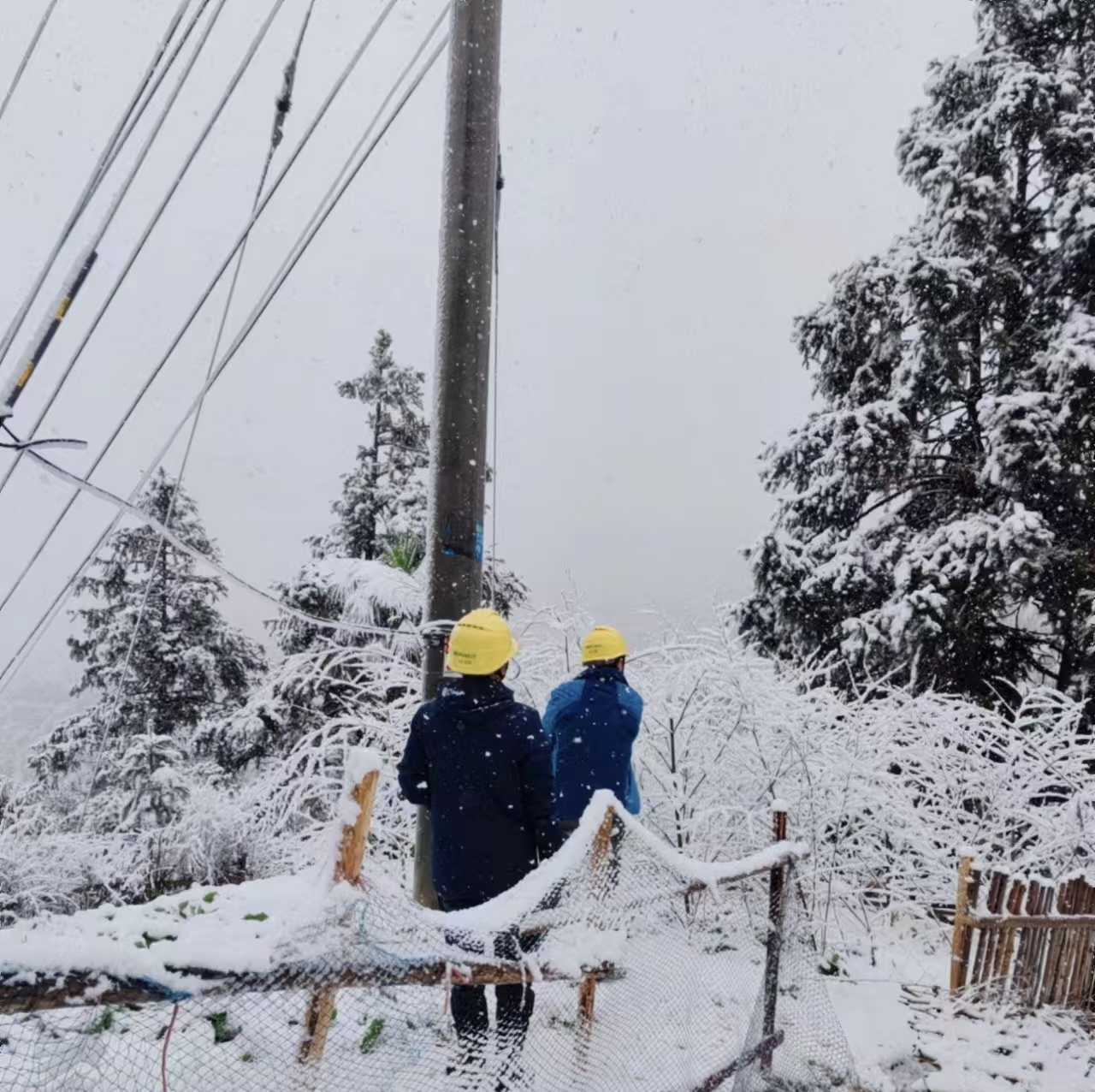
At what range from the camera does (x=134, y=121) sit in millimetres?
4633

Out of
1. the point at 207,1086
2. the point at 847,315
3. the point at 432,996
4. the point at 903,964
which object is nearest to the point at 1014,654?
the point at 847,315

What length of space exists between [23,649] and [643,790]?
466cm

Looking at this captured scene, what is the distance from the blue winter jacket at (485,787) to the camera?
301cm

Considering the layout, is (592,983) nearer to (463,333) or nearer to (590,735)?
(590,735)

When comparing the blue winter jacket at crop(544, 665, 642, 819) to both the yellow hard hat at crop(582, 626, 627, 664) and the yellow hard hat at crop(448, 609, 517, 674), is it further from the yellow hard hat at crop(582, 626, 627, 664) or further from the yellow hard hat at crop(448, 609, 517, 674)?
the yellow hard hat at crop(448, 609, 517, 674)

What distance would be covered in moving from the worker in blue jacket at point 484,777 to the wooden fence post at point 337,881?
38.4 inches

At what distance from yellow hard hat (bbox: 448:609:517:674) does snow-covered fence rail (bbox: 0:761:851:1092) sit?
61cm

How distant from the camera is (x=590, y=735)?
4156 millimetres

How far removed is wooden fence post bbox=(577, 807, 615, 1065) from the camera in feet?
9.59

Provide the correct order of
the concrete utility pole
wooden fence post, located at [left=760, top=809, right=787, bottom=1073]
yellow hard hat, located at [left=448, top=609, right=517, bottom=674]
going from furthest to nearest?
wooden fence post, located at [left=760, top=809, right=787, bottom=1073], the concrete utility pole, yellow hard hat, located at [left=448, top=609, right=517, bottom=674]

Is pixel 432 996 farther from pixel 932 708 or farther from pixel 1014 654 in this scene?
pixel 1014 654

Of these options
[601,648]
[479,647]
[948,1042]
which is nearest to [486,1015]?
[479,647]

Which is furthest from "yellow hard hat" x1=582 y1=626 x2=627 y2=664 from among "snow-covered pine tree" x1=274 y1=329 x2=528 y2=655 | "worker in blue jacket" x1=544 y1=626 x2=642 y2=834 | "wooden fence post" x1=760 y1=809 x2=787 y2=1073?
"snow-covered pine tree" x1=274 y1=329 x2=528 y2=655

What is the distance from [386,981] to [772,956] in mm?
2336
